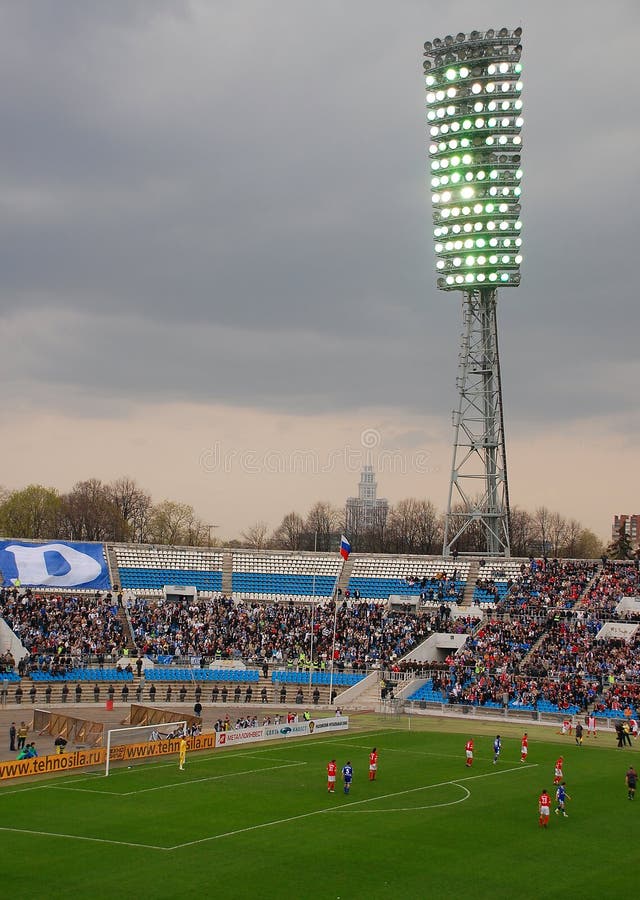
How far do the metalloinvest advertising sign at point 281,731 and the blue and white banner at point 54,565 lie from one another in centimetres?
3146

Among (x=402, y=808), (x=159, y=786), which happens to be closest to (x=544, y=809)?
(x=402, y=808)

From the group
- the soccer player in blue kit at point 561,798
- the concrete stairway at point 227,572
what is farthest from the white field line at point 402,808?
the concrete stairway at point 227,572

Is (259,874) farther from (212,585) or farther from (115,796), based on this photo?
(212,585)

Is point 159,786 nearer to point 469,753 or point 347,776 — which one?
point 347,776

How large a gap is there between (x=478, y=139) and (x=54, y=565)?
47.3m

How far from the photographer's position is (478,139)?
8394cm

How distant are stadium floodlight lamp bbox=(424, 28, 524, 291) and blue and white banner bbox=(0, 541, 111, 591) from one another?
122 ft

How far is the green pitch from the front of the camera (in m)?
27.6

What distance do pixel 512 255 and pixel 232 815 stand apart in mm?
58686

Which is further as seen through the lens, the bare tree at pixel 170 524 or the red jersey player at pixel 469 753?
the bare tree at pixel 170 524

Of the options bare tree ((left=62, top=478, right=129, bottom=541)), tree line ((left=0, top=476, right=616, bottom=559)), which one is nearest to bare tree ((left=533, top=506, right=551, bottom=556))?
tree line ((left=0, top=476, right=616, bottom=559))

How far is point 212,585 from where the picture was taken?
89875 mm

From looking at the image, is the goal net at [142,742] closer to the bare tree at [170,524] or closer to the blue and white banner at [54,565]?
the blue and white banner at [54,565]

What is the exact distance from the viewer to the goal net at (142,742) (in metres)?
46.6
